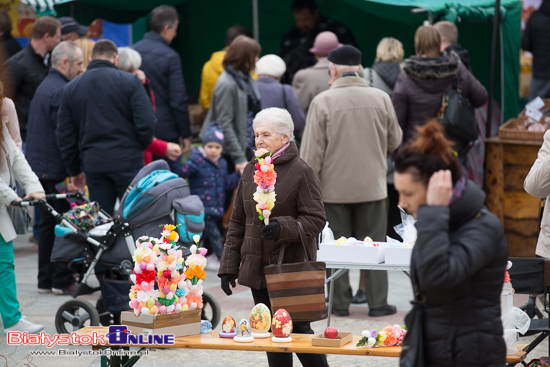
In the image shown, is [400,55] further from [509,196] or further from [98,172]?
[98,172]

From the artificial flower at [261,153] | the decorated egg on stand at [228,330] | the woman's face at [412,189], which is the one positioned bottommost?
the decorated egg on stand at [228,330]

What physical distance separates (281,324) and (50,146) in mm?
3934

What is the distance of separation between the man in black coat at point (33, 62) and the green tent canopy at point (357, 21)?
0.86m

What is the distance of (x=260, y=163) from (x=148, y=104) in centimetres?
271

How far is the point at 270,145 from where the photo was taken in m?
4.33

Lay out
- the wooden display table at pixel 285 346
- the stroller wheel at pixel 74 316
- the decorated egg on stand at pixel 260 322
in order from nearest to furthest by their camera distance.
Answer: the wooden display table at pixel 285 346
the decorated egg on stand at pixel 260 322
the stroller wheel at pixel 74 316

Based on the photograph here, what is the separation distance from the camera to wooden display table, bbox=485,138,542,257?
802 centimetres

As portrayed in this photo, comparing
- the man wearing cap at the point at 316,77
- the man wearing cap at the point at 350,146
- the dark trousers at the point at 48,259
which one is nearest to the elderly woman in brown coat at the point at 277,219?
the man wearing cap at the point at 350,146

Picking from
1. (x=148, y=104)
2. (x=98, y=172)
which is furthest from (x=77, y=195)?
(x=148, y=104)

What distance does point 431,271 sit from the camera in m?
2.83

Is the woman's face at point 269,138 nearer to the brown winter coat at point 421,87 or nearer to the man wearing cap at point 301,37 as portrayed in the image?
the brown winter coat at point 421,87

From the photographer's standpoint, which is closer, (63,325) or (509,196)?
(63,325)

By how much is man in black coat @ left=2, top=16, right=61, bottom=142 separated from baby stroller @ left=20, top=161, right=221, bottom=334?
2562 millimetres

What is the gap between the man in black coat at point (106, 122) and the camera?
256 inches
